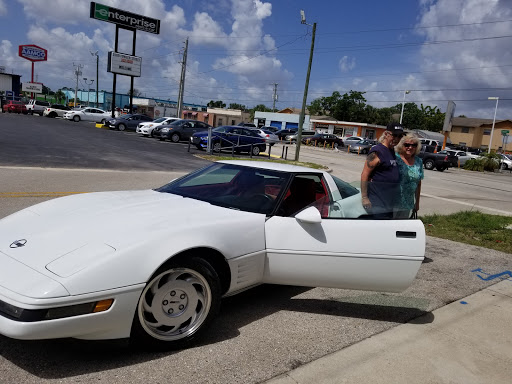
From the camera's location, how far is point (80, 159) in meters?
13.9

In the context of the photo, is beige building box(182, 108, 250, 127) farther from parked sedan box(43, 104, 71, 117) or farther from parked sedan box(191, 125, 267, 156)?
parked sedan box(191, 125, 267, 156)

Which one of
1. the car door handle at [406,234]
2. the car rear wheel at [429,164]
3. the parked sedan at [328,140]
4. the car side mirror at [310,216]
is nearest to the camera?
the car side mirror at [310,216]

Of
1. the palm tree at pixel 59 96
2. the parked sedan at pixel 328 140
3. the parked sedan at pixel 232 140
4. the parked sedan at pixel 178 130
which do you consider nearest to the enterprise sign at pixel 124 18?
the parked sedan at pixel 328 140

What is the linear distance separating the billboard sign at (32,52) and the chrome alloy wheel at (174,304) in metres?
86.7

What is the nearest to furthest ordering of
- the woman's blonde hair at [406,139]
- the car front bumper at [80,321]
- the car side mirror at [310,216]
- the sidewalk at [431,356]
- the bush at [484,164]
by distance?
the car front bumper at [80,321], the sidewalk at [431,356], the car side mirror at [310,216], the woman's blonde hair at [406,139], the bush at [484,164]

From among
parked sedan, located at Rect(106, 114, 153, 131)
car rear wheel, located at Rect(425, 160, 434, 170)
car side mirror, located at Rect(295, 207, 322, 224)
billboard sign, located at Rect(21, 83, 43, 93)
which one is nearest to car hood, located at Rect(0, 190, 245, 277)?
car side mirror, located at Rect(295, 207, 322, 224)

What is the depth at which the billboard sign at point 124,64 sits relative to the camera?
156 feet

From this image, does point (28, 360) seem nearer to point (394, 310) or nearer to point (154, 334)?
point (154, 334)

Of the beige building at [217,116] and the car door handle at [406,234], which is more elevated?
the beige building at [217,116]

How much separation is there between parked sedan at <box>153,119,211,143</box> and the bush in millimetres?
22960

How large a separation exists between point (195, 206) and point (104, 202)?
787 mm

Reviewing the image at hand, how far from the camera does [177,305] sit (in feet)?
9.43

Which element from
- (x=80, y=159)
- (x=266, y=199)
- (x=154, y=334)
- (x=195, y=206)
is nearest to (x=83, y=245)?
(x=154, y=334)

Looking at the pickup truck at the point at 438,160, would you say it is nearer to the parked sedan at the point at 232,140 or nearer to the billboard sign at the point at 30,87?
the parked sedan at the point at 232,140
